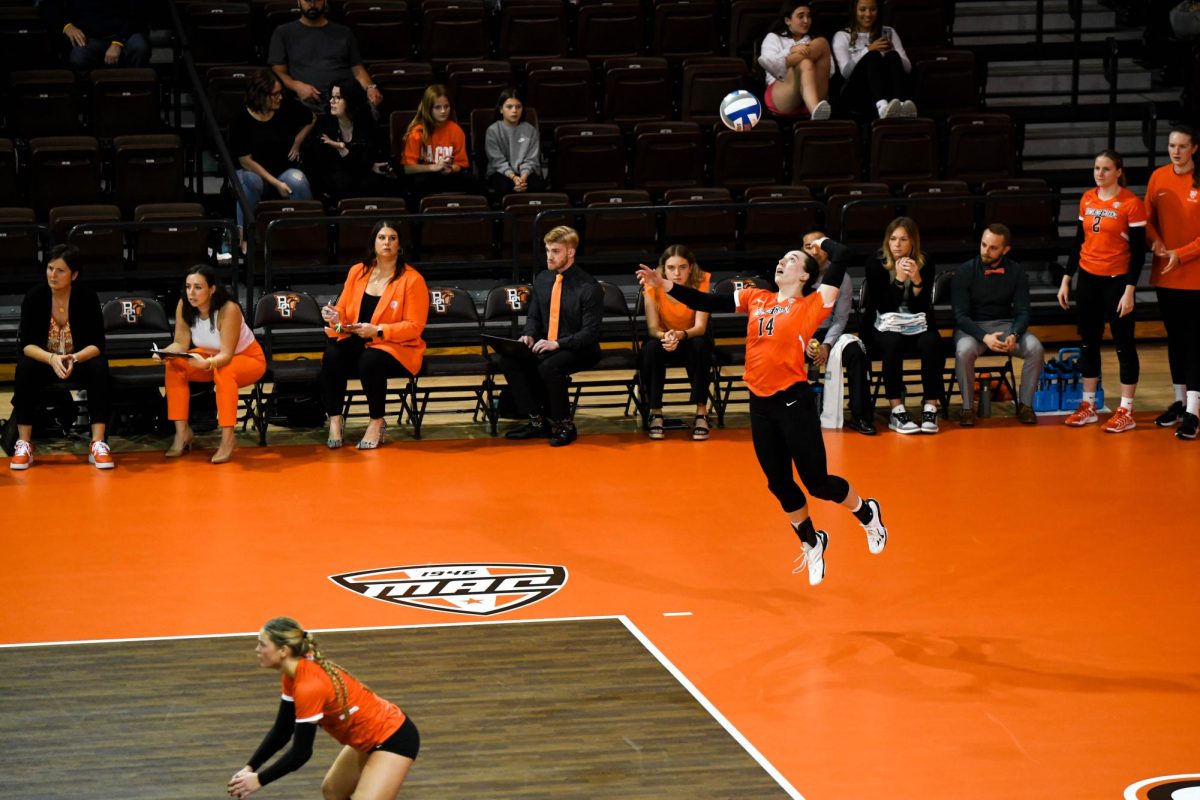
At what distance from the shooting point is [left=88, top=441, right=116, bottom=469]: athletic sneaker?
10.8 m

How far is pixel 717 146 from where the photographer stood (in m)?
14.2

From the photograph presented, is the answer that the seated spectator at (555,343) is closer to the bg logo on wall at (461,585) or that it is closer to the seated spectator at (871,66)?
the bg logo on wall at (461,585)

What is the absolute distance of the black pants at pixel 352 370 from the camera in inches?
446

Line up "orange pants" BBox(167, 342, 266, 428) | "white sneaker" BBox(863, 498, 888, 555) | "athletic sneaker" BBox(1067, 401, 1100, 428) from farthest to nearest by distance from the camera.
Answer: "athletic sneaker" BBox(1067, 401, 1100, 428)
"orange pants" BBox(167, 342, 266, 428)
"white sneaker" BBox(863, 498, 888, 555)

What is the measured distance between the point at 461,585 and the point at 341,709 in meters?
3.17

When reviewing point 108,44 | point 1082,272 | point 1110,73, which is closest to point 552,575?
point 1082,272

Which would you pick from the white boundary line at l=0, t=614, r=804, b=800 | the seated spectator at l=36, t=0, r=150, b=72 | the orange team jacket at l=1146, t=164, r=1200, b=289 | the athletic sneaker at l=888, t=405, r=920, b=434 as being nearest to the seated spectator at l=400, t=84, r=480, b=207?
the seated spectator at l=36, t=0, r=150, b=72

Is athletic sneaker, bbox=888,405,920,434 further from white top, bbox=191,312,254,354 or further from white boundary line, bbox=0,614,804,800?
white top, bbox=191,312,254,354

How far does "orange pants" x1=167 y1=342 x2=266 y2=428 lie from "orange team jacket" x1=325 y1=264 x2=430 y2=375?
0.61 meters

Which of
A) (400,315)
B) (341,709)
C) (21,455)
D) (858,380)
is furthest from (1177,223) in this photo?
(341,709)

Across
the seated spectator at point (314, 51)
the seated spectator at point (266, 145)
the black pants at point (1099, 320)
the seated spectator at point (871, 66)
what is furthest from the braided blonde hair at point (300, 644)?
the seated spectator at point (871, 66)

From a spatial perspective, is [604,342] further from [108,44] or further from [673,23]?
[108,44]

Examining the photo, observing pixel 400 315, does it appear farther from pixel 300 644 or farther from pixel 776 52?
pixel 300 644

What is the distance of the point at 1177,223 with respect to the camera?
38.3 feet
